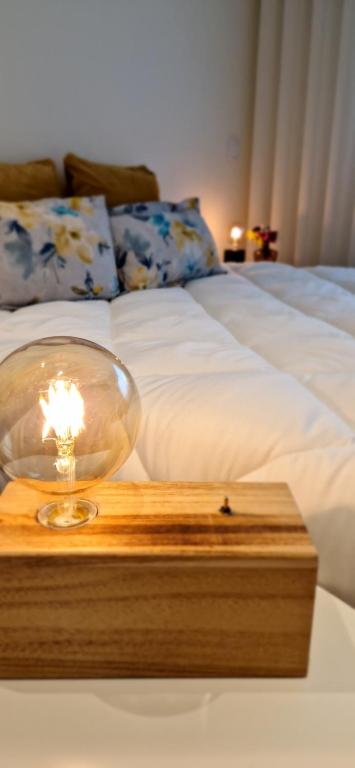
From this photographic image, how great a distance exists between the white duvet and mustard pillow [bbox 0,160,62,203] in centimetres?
67

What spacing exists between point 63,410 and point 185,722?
285 mm

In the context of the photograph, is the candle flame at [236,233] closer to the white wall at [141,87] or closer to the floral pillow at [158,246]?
the white wall at [141,87]

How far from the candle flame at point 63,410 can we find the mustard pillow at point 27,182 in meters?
1.61

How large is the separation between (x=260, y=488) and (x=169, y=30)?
8.66 feet

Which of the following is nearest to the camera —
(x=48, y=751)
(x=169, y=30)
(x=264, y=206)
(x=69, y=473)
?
(x=48, y=751)

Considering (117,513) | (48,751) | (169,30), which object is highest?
(169,30)

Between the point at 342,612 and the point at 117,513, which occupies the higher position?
the point at 117,513

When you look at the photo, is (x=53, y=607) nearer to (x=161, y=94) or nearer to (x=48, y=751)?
(x=48, y=751)

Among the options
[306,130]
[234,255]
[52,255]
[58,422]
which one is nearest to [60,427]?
[58,422]

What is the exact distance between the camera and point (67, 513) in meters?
0.52

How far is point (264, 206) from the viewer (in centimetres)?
304

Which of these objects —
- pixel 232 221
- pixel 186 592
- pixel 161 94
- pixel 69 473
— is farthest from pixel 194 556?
pixel 232 221

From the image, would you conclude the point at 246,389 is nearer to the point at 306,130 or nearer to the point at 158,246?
the point at 158,246

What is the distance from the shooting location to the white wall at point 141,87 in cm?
224
